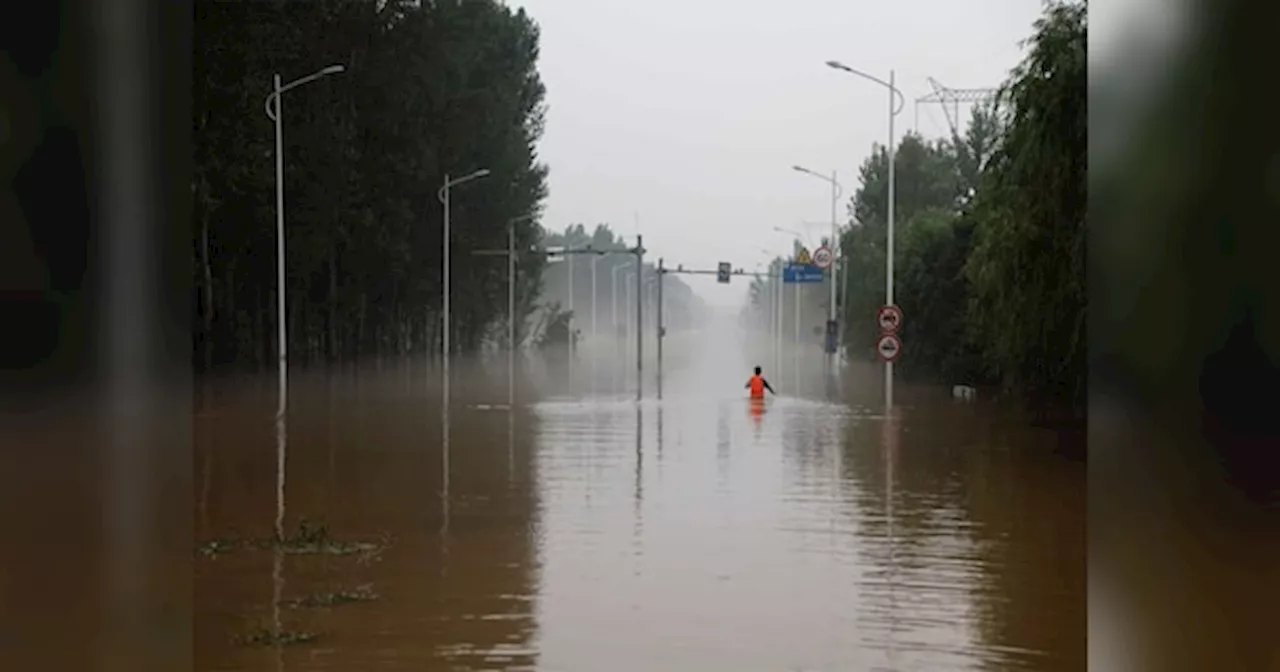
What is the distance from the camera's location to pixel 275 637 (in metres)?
8.97

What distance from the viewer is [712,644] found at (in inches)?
349

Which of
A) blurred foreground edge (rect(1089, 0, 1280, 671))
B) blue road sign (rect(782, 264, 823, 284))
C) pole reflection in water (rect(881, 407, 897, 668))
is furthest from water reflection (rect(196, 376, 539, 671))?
blue road sign (rect(782, 264, 823, 284))

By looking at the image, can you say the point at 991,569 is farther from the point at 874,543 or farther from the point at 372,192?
the point at 372,192

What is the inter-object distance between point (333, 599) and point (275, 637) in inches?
47.5

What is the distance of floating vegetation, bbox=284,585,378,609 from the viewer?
1000 centimetres

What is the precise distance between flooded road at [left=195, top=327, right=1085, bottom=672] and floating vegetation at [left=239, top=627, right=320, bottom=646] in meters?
0.03

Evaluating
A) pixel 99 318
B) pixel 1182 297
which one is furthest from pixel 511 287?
pixel 1182 297

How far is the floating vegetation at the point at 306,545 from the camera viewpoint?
12.2 meters

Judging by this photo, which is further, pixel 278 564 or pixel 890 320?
pixel 890 320

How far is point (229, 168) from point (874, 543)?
2521 cm

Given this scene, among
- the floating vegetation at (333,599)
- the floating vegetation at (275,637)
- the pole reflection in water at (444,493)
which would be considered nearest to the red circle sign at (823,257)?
the pole reflection in water at (444,493)

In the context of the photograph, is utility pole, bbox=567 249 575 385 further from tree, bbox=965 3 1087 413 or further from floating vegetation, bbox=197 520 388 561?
floating vegetation, bbox=197 520 388 561

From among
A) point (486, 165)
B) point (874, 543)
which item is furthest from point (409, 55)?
point (874, 543)

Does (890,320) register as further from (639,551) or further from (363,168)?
(363,168)
